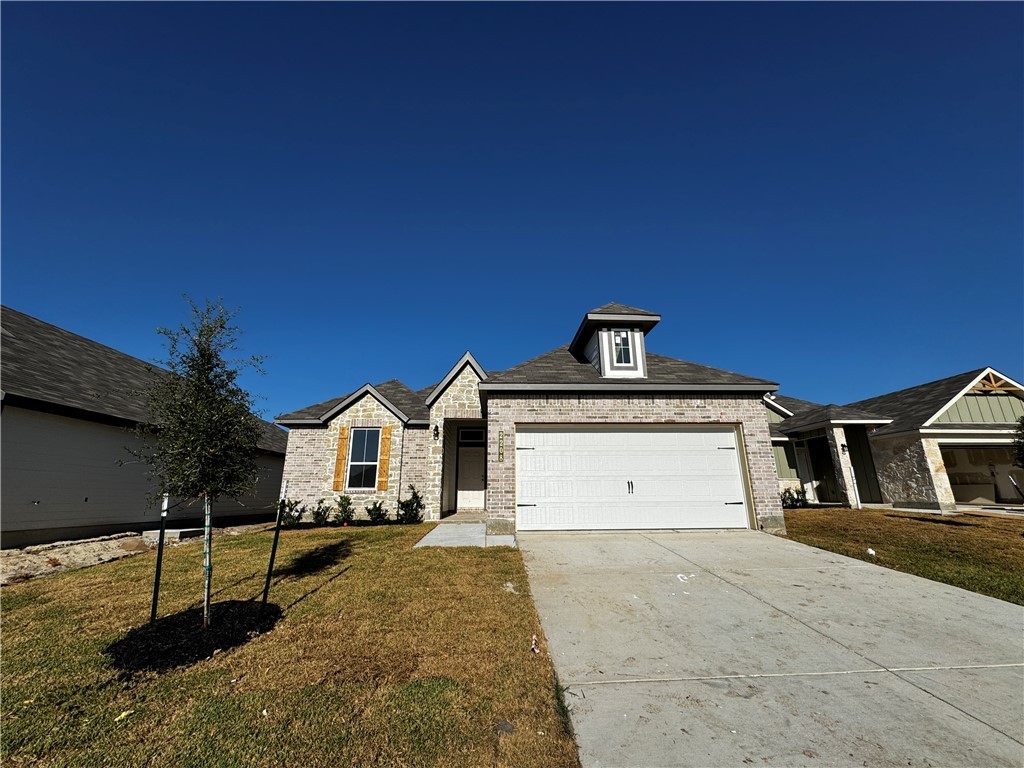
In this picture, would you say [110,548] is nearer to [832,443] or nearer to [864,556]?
[864,556]

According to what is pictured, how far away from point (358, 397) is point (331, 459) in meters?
2.67

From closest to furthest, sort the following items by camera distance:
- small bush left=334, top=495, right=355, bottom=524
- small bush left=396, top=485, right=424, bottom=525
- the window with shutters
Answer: small bush left=396, top=485, right=424, bottom=525
small bush left=334, top=495, right=355, bottom=524
the window with shutters

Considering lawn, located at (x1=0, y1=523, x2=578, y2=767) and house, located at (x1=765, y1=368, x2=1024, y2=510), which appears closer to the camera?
lawn, located at (x1=0, y1=523, x2=578, y2=767)

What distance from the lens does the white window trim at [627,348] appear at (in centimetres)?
1166

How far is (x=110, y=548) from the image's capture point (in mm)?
9562

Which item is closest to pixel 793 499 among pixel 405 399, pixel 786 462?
pixel 786 462

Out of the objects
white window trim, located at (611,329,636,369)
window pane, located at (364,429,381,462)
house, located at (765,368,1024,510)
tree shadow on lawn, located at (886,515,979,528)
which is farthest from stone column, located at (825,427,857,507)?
window pane, located at (364,429,381,462)

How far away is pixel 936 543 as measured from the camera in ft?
27.8

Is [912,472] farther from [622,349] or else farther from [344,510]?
[344,510]

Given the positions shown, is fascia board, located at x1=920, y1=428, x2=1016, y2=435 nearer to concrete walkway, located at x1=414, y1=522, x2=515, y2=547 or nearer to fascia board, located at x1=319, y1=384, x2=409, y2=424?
concrete walkway, located at x1=414, y1=522, x2=515, y2=547

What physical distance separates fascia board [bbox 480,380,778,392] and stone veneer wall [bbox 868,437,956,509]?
9382 mm

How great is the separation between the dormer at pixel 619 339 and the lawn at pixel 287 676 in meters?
7.14

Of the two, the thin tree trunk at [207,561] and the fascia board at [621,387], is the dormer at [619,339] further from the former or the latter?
the thin tree trunk at [207,561]

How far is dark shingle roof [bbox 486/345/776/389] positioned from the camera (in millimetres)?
10898
